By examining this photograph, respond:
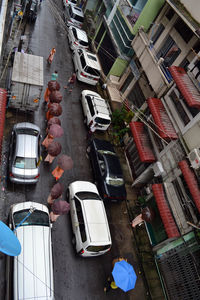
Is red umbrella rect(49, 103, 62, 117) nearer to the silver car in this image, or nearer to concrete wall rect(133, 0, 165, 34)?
the silver car

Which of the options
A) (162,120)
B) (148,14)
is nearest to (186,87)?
(162,120)

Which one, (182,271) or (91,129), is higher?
(91,129)

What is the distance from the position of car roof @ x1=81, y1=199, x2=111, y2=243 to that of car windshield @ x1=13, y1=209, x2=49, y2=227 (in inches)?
85.2

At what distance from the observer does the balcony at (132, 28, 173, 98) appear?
14356 mm

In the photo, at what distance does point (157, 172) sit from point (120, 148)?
5047 mm

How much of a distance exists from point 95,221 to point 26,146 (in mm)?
5646

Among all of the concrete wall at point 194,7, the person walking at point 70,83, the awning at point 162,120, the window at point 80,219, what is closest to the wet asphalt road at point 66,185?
the person walking at point 70,83

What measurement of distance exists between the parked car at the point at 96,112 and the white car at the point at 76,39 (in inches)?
300

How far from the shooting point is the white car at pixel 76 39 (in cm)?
2256

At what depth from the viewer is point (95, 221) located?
11711 mm

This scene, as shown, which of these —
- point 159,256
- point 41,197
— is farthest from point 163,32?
point 159,256

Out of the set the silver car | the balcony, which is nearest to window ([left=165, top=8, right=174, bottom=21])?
the balcony

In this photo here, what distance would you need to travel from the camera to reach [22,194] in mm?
12438

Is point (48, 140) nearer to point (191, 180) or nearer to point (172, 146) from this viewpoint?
point (172, 146)
